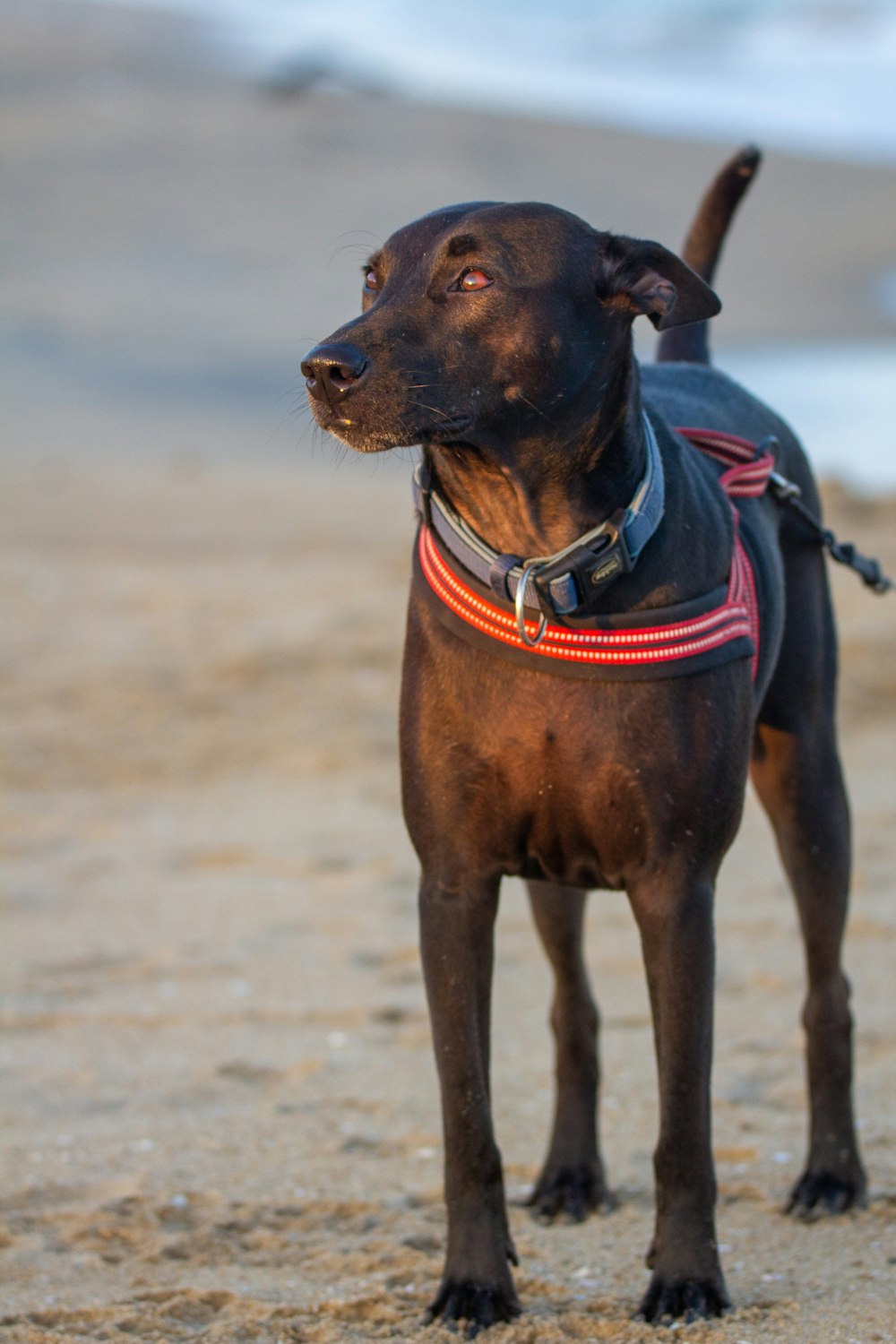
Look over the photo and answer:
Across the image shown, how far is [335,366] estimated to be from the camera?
2.95 meters

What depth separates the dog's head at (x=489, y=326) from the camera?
298 centimetres

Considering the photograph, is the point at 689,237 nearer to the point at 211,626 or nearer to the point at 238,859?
the point at 238,859

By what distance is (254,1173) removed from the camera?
13.3ft

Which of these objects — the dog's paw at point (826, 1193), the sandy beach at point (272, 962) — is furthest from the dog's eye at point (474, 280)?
the dog's paw at point (826, 1193)

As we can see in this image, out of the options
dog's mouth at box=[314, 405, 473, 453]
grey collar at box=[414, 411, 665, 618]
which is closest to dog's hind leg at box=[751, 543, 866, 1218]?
grey collar at box=[414, 411, 665, 618]

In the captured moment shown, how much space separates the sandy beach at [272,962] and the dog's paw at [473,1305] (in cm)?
6

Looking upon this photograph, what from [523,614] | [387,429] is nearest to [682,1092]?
[523,614]

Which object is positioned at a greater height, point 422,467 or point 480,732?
point 422,467

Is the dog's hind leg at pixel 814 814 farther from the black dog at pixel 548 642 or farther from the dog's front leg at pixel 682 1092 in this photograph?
the dog's front leg at pixel 682 1092

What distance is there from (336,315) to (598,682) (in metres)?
18.0

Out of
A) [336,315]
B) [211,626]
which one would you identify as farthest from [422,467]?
[336,315]

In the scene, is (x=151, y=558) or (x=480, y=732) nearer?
(x=480, y=732)

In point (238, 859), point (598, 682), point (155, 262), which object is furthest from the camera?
point (155, 262)

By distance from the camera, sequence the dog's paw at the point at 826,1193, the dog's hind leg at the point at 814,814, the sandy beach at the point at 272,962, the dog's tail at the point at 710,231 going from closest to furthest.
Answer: the sandy beach at the point at 272,962 < the dog's paw at the point at 826,1193 < the dog's hind leg at the point at 814,814 < the dog's tail at the point at 710,231
